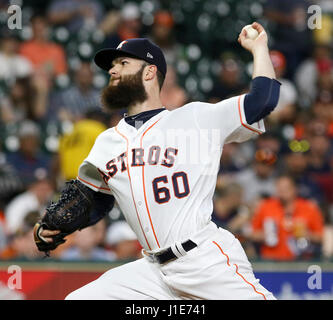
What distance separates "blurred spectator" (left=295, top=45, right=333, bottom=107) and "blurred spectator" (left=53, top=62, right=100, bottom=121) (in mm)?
2672

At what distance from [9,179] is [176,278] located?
3943 millimetres

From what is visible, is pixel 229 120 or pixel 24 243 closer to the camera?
pixel 229 120

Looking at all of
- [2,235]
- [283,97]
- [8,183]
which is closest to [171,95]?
[283,97]

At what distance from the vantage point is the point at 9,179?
7039mm

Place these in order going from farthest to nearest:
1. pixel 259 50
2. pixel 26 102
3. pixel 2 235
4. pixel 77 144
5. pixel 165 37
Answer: pixel 165 37 → pixel 26 102 → pixel 77 144 → pixel 2 235 → pixel 259 50

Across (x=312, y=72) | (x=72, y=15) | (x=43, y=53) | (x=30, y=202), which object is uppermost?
(x=72, y=15)

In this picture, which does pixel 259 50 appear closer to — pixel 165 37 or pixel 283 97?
pixel 283 97

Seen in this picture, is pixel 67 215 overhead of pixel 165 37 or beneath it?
beneath

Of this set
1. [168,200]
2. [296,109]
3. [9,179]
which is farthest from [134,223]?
[296,109]

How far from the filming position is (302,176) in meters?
7.28

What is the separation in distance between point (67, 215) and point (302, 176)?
13.4 feet

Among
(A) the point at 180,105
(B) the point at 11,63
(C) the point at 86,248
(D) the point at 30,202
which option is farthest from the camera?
(B) the point at 11,63

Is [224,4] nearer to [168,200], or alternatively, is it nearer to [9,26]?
[9,26]
